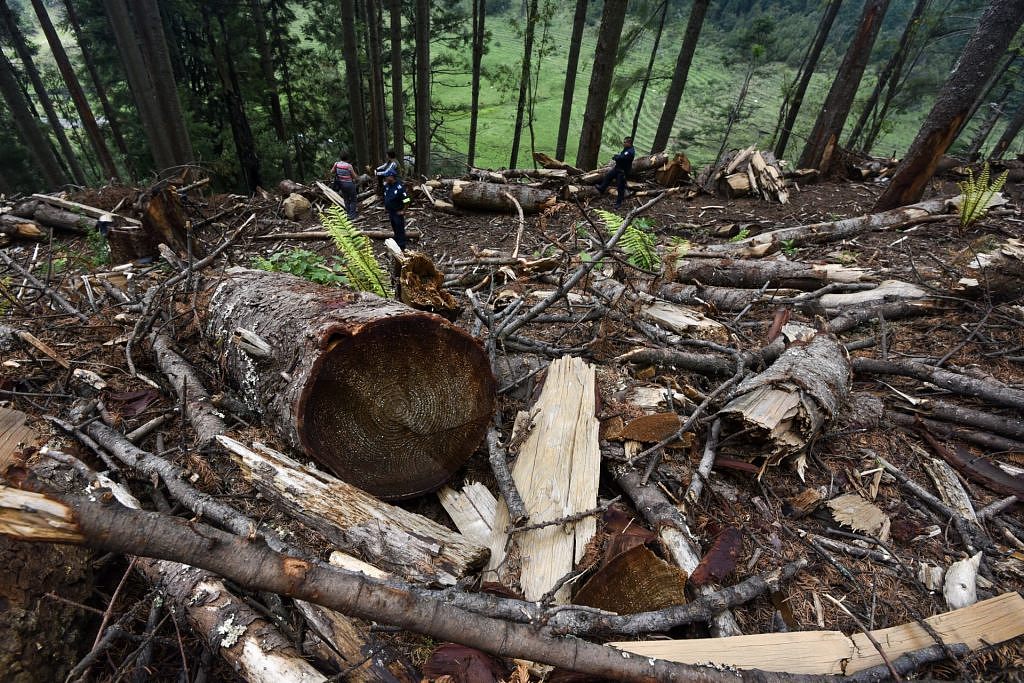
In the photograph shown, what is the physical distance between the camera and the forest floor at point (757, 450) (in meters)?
1.99

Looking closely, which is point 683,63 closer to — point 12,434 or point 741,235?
point 741,235

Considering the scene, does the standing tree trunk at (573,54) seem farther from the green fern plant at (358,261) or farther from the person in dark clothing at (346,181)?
the green fern plant at (358,261)

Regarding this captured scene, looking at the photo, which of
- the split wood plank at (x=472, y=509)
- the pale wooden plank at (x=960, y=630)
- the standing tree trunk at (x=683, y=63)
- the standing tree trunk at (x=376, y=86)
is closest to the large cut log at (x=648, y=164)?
the standing tree trunk at (x=683, y=63)

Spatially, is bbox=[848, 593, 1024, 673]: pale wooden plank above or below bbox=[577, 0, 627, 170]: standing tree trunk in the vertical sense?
below

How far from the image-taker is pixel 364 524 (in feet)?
6.87

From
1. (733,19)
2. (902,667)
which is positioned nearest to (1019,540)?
(902,667)

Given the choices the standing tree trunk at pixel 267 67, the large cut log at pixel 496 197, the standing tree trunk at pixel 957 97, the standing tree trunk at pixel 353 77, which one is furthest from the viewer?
the standing tree trunk at pixel 267 67

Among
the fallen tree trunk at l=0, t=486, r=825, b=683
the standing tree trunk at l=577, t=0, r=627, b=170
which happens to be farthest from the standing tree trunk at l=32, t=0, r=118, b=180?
the fallen tree trunk at l=0, t=486, r=825, b=683

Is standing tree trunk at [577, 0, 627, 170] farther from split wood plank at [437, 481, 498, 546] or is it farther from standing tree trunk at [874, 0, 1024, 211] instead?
split wood plank at [437, 481, 498, 546]

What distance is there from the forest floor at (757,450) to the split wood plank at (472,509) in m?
0.10

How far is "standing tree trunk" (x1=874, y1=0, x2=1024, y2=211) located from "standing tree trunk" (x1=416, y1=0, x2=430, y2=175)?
11382 mm

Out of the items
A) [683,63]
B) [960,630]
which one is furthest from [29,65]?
[960,630]

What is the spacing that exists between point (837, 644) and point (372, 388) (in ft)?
7.83

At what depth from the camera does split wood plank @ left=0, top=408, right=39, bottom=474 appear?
234cm
